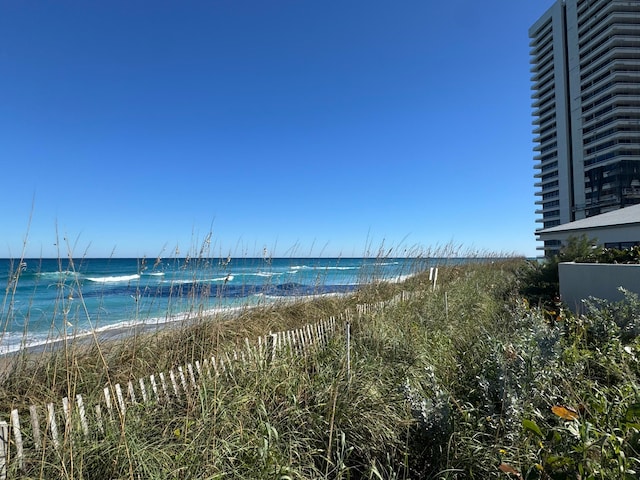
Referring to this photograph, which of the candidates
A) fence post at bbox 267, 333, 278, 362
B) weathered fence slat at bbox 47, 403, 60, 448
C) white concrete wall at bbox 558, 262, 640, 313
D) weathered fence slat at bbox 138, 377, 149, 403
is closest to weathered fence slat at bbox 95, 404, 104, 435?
weathered fence slat at bbox 47, 403, 60, 448

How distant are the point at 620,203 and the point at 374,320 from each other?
59.3m

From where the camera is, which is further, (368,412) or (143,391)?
(368,412)

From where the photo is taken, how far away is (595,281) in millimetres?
6215

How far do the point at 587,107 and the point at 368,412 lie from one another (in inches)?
2843

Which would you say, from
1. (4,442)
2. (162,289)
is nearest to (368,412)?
(4,442)

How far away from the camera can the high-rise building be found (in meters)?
51.9

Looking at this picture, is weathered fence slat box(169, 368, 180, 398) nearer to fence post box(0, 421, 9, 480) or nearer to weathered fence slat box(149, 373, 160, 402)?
weathered fence slat box(149, 373, 160, 402)

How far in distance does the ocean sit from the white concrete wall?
3.60 meters

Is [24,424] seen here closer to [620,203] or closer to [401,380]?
[401,380]

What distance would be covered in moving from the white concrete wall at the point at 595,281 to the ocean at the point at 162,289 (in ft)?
11.8

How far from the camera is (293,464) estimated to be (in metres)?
2.34

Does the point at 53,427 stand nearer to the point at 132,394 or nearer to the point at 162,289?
the point at 132,394

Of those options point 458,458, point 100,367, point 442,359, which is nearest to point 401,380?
point 442,359

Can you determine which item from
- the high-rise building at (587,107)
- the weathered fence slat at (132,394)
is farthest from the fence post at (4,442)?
the high-rise building at (587,107)
